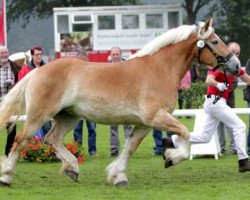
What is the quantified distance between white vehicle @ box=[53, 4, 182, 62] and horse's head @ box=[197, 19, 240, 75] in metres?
25.8

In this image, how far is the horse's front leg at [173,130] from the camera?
10.8m

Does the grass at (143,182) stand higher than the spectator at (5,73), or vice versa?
the spectator at (5,73)

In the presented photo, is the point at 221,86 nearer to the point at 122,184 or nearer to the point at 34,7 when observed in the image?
the point at 122,184

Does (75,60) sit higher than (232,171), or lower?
higher

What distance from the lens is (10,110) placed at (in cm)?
1151

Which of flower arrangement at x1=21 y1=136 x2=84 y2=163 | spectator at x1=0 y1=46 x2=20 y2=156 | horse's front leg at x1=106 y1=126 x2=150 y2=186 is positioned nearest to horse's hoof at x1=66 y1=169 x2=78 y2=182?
horse's front leg at x1=106 y1=126 x2=150 y2=186

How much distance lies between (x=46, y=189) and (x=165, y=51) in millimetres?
2428

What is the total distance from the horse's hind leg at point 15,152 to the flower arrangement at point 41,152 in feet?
9.72

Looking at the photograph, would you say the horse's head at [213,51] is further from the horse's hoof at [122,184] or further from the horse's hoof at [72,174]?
the horse's hoof at [72,174]

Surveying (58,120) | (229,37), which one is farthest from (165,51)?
(229,37)

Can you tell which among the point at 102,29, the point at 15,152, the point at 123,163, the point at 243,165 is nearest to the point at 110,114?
the point at 123,163

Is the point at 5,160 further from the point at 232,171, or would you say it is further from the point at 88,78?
the point at 232,171

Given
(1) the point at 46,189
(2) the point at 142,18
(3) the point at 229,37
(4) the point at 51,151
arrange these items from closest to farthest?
(1) the point at 46,189 < (4) the point at 51,151 < (2) the point at 142,18 < (3) the point at 229,37

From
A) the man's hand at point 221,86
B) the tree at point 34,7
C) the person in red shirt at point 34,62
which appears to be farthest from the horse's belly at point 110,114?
the tree at point 34,7
